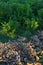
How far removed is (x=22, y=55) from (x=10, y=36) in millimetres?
1357

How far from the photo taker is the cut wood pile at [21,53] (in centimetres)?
601

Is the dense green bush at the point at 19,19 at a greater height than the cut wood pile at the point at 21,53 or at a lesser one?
greater

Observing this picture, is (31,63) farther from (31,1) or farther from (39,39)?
(31,1)

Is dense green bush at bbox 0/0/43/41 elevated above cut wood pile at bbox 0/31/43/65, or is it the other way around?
dense green bush at bbox 0/0/43/41

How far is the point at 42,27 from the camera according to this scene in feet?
26.9

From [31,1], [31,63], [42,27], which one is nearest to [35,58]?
[31,63]

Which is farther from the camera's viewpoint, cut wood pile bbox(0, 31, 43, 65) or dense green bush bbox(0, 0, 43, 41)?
dense green bush bbox(0, 0, 43, 41)

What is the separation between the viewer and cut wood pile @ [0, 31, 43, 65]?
19.7 ft

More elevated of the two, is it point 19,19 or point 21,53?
point 19,19

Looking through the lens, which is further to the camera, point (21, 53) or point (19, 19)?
point (19, 19)

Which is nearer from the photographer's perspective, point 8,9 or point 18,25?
point 18,25

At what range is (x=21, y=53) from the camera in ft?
20.6

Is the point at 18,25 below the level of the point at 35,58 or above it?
above

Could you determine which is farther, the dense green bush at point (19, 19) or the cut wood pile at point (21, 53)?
the dense green bush at point (19, 19)
